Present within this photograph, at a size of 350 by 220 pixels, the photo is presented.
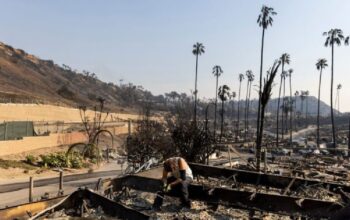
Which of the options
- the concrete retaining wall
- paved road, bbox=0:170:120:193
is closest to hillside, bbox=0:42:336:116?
the concrete retaining wall

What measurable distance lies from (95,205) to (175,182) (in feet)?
7.60

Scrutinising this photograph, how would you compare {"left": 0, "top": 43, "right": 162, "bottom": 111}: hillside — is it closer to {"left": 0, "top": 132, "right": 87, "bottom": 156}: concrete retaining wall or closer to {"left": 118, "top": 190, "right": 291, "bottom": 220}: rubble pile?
{"left": 0, "top": 132, "right": 87, "bottom": 156}: concrete retaining wall

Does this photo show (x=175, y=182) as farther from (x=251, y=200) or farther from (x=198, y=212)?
(x=251, y=200)

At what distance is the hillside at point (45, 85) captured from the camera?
87.7 metres

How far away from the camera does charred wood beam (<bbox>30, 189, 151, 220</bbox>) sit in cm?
1005

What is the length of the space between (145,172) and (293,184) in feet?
16.4

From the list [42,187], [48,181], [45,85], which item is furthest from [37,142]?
[45,85]

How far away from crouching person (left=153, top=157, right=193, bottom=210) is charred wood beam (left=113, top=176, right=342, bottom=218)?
1.25 ft

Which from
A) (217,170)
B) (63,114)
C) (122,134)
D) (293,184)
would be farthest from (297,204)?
(63,114)

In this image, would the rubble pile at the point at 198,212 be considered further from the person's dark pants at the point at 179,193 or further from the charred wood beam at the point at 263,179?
the charred wood beam at the point at 263,179

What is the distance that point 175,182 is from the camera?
12.4m

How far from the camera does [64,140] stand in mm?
48344

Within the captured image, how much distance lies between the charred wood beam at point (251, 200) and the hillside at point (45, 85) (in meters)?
53.8

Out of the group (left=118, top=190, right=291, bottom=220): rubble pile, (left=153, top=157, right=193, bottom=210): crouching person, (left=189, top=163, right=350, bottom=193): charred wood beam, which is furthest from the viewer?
(left=189, top=163, right=350, bottom=193): charred wood beam
